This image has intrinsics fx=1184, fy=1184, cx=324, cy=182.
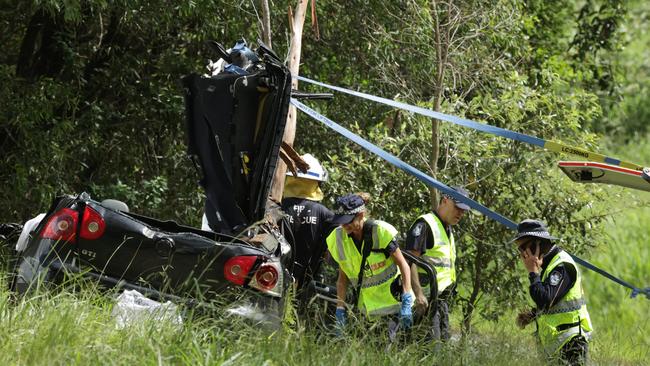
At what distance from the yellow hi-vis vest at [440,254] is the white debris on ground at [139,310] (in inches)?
107

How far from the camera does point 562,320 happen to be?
26.0 feet

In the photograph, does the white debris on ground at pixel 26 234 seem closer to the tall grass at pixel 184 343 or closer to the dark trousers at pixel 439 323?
the tall grass at pixel 184 343

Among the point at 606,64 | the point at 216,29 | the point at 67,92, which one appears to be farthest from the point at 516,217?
the point at 606,64

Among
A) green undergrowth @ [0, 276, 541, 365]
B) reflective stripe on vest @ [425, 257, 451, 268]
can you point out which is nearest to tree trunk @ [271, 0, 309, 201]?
reflective stripe on vest @ [425, 257, 451, 268]

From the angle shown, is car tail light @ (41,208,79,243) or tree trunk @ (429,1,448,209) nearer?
car tail light @ (41,208,79,243)

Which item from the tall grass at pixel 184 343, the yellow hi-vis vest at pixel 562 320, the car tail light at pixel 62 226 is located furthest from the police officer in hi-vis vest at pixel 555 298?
the car tail light at pixel 62 226

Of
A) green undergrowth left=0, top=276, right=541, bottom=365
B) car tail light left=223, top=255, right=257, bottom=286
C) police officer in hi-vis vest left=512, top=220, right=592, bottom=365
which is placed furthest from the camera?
police officer in hi-vis vest left=512, top=220, right=592, bottom=365

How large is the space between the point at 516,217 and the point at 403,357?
17.2 ft

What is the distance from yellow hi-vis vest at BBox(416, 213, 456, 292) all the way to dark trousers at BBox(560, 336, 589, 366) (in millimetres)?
1313

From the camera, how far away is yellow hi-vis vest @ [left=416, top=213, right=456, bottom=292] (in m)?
8.99

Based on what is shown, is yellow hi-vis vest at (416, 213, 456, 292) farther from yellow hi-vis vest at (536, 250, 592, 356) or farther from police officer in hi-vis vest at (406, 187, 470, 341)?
yellow hi-vis vest at (536, 250, 592, 356)

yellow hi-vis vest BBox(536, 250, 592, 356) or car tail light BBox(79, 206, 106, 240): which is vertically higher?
car tail light BBox(79, 206, 106, 240)

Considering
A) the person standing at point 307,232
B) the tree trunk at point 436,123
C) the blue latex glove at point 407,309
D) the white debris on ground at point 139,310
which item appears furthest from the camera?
the tree trunk at point 436,123

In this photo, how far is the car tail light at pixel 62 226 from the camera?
7.09 metres
